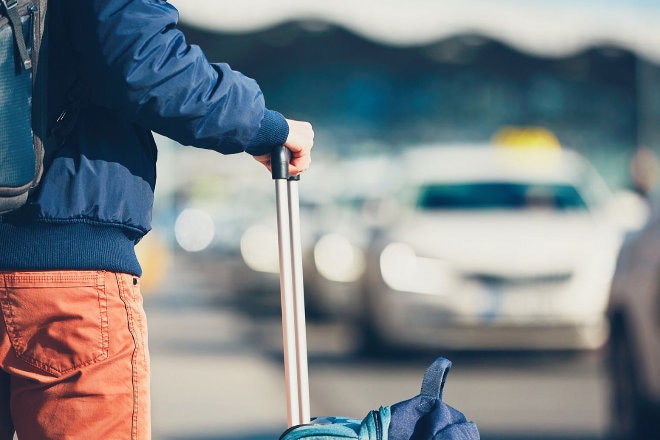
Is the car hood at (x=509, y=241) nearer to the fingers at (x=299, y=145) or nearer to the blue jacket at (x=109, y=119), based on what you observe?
the fingers at (x=299, y=145)

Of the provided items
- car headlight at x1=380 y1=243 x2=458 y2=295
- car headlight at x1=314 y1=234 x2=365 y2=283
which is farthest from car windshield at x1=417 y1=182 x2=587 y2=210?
car headlight at x1=314 y1=234 x2=365 y2=283

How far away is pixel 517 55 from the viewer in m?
33.8

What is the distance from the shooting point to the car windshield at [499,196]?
38.2 feet

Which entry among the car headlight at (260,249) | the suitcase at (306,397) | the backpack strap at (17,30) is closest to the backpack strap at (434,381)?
the suitcase at (306,397)

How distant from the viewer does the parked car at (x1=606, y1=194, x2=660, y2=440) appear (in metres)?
6.73

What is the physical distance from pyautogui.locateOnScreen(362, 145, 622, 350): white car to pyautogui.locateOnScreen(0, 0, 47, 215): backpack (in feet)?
25.5

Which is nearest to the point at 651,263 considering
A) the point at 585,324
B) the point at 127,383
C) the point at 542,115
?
the point at 585,324

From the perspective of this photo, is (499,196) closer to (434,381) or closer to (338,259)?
(338,259)

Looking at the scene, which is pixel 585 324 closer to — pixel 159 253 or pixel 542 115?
pixel 159 253

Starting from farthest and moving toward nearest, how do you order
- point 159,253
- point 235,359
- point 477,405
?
point 159,253 → point 235,359 → point 477,405

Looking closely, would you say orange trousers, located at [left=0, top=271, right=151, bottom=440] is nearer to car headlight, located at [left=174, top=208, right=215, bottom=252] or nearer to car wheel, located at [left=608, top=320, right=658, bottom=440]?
car wheel, located at [left=608, top=320, right=658, bottom=440]

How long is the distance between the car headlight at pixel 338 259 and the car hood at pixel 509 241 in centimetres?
155

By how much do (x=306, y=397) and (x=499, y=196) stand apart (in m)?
9.07

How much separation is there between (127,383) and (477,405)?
19.8 feet
